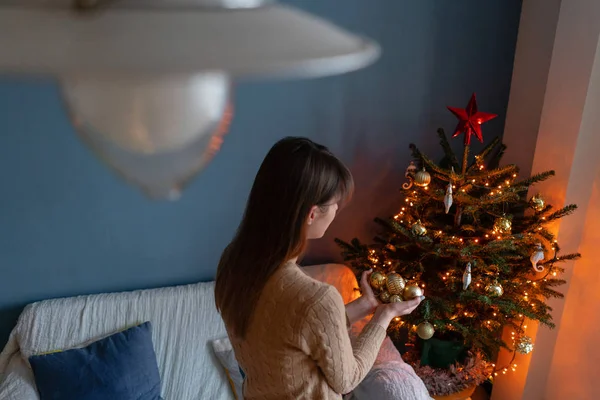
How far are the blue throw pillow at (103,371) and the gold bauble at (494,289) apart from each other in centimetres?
126

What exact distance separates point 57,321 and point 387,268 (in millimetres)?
1282

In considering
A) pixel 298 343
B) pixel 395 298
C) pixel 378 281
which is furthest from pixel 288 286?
pixel 378 281

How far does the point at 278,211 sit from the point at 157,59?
0.82m

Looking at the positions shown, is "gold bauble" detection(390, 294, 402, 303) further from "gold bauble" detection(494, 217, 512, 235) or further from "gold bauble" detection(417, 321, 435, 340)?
"gold bauble" detection(494, 217, 512, 235)

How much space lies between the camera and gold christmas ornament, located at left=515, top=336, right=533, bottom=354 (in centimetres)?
197

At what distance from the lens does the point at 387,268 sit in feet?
6.55

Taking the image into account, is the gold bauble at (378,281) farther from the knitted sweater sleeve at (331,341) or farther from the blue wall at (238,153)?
the blue wall at (238,153)

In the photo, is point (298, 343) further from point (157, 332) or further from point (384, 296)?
point (157, 332)

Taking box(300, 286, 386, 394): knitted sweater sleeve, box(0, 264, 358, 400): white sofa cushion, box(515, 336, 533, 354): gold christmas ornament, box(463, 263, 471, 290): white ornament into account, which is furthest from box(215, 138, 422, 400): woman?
box(515, 336, 533, 354): gold christmas ornament

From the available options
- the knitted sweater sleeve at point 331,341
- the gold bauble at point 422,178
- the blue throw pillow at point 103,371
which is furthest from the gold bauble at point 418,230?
the blue throw pillow at point 103,371

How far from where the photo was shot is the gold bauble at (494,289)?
1829 millimetres

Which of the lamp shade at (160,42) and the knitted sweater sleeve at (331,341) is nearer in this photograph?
the lamp shade at (160,42)

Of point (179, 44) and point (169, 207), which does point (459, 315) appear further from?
point (179, 44)

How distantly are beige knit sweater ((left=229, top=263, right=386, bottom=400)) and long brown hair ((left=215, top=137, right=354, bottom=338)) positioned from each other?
0.11 ft
